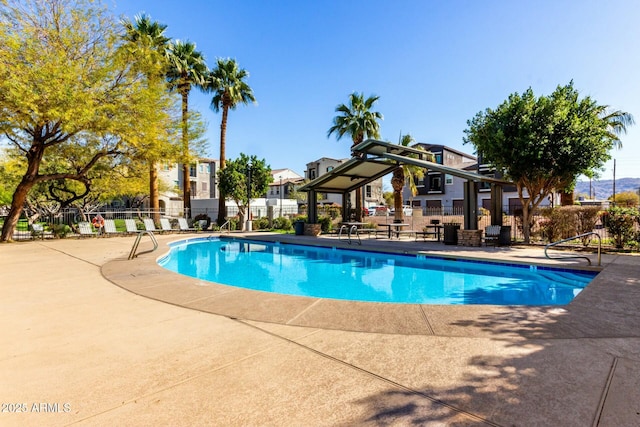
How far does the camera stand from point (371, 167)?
57.9 ft

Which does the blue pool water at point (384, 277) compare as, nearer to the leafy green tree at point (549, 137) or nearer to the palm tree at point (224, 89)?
the leafy green tree at point (549, 137)

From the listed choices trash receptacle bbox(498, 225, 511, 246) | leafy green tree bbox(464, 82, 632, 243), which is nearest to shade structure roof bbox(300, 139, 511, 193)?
leafy green tree bbox(464, 82, 632, 243)

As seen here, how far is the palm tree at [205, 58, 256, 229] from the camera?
25241 mm

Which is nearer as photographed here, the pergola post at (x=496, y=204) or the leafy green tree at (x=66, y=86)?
the leafy green tree at (x=66, y=86)

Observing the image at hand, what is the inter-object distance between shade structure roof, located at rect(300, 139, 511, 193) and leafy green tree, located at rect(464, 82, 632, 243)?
134 centimetres

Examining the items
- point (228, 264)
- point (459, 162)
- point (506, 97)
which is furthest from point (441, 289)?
point (459, 162)

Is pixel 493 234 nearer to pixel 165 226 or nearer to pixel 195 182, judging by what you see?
pixel 165 226

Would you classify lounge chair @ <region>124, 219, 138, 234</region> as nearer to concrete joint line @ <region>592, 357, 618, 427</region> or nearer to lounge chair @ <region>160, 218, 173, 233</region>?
lounge chair @ <region>160, 218, 173, 233</region>

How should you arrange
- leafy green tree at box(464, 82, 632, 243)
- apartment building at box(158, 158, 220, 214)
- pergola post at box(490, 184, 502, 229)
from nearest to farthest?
leafy green tree at box(464, 82, 632, 243)
pergola post at box(490, 184, 502, 229)
apartment building at box(158, 158, 220, 214)

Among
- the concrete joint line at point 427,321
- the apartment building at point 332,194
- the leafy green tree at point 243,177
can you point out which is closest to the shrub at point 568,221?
the concrete joint line at point 427,321

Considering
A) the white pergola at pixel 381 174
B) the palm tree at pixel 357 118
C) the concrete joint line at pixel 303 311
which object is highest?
the palm tree at pixel 357 118

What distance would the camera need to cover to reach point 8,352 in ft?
11.4

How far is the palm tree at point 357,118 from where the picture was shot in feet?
76.3

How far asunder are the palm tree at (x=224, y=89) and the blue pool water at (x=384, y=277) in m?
12.8
